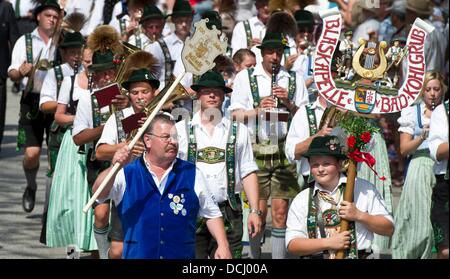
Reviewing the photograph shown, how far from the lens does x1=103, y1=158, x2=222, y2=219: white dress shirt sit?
1015cm

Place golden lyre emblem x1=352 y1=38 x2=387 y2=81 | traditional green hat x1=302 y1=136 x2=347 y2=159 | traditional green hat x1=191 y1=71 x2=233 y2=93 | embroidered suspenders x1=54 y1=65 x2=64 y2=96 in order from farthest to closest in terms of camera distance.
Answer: embroidered suspenders x1=54 y1=65 x2=64 y2=96 < traditional green hat x1=191 y1=71 x2=233 y2=93 < golden lyre emblem x1=352 y1=38 x2=387 y2=81 < traditional green hat x1=302 y1=136 x2=347 y2=159

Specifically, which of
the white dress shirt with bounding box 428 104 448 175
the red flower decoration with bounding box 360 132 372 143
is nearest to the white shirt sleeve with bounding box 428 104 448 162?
the white dress shirt with bounding box 428 104 448 175

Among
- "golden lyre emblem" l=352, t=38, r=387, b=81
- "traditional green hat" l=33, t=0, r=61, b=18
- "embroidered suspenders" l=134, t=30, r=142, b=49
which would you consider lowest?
"golden lyre emblem" l=352, t=38, r=387, b=81

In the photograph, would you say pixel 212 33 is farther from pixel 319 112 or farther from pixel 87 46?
pixel 87 46

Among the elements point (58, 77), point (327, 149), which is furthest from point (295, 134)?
point (58, 77)

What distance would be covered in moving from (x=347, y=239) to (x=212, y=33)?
1.85 metres

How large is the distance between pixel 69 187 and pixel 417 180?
320 centimetres

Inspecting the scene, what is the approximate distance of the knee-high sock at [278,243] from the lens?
43.5ft

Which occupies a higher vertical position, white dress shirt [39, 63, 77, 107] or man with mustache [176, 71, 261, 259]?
white dress shirt [39, 63, 77, 107]

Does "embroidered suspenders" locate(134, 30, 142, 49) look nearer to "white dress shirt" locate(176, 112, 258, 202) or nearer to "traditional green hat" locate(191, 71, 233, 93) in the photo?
"traditional green hat" locate(191, 71, 233, 93)

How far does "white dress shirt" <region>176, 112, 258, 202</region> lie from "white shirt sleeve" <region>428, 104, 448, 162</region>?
1367 millimetres

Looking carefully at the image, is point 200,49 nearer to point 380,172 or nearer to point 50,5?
point 380,172

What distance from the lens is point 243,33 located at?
55.1ft

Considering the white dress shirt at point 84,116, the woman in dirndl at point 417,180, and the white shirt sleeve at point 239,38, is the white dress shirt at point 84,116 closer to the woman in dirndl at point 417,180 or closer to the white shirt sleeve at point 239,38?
the woman in dirndl at point 417,180
